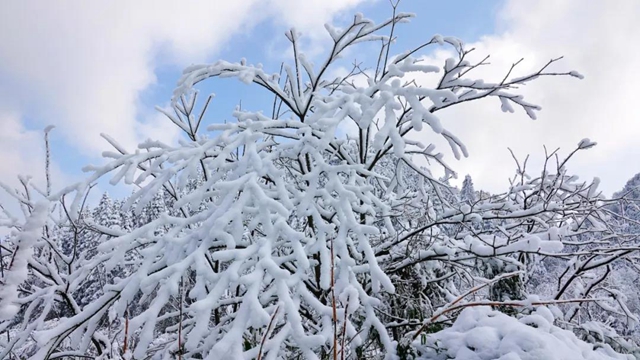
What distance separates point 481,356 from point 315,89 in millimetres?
2464

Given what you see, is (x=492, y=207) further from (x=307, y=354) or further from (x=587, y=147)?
(x=307, y=354)

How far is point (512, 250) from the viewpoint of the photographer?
2.39 m

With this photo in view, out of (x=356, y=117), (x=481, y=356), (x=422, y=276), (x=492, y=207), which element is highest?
(x=356, y=117)

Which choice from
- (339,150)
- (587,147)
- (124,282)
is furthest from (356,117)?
(587,147)

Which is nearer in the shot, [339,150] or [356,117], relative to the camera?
[356,117]

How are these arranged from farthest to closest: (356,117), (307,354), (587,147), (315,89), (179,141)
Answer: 1. (315,89)
2. (587,147)
3. (179,141)
4. (356,117)
5. (307,354)

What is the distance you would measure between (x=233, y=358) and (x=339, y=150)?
1.92 metres

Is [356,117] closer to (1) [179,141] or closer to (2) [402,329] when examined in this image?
(1) [179,141]

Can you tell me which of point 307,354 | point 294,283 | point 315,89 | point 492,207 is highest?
point 315,89

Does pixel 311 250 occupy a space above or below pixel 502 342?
above

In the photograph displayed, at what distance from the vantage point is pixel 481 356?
1.82m

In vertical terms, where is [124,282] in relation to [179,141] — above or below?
below

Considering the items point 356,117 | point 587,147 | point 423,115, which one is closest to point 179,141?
point 356,117

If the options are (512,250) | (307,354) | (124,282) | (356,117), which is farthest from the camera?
(512,250)
